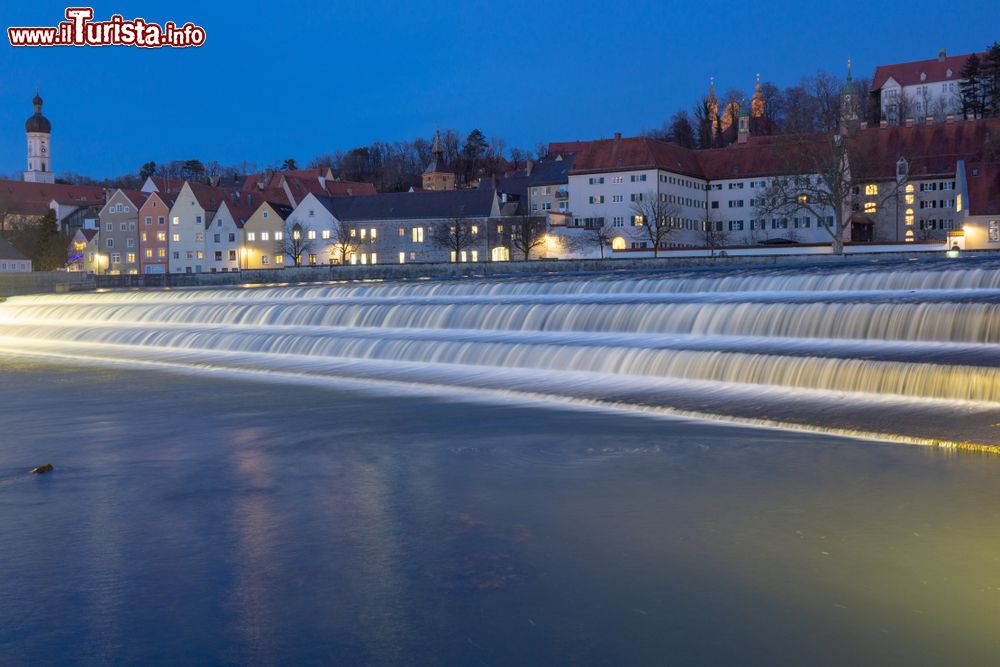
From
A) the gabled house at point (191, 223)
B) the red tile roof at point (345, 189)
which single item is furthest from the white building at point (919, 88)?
the gabled house at point (191, 223)

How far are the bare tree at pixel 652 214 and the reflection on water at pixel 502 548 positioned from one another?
67.7 meters

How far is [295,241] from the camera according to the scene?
295 ft

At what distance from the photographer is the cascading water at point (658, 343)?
53.0 ft

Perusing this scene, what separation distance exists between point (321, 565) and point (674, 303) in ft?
58.4

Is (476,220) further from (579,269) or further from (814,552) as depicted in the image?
(814,552)

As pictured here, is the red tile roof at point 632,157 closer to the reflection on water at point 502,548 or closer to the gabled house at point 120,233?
the gabled house at point 120,233

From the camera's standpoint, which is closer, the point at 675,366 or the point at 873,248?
the point at 675,366

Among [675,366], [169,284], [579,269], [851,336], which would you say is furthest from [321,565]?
[169,284]

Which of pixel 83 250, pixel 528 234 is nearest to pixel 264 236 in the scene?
pixel 528 234

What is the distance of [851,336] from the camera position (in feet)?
69.7

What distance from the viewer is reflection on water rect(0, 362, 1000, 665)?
7.35 meters

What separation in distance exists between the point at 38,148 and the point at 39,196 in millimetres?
28059

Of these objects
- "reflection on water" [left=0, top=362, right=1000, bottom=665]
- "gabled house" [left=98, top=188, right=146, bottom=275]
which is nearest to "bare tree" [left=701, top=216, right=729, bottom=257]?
"gabled house" [left=98, top=188, right=146, bottom=275]

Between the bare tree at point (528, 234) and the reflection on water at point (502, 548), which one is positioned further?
the bare tree at point (528, 234)
